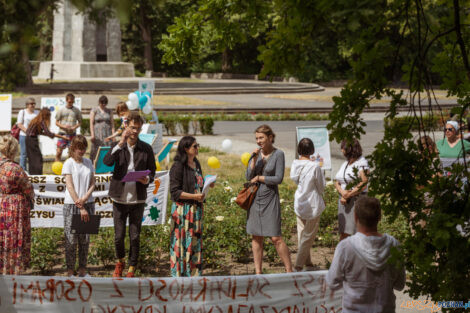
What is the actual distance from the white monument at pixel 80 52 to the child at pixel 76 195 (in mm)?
47416

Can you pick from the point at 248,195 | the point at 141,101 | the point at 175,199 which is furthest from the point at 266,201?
the point at 141,101

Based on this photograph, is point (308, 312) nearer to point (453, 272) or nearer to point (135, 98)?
point (453, 272)

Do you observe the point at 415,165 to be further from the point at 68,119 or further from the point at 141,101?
the point at 141,101

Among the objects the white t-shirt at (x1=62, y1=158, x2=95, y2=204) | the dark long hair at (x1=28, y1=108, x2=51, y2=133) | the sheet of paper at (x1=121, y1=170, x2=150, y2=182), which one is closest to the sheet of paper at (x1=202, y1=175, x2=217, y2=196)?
the sheet of paper at (x1=121, y1=170, x2=150, y2=182)

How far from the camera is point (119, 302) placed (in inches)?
213

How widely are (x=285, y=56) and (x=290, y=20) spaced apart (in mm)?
239

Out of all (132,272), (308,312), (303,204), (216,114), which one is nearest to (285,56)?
(308,312)

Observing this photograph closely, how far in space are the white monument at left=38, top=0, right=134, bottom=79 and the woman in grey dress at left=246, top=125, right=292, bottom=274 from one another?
47982 mm

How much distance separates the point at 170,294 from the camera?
546 cm

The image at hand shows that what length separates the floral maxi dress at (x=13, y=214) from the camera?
6996 mm

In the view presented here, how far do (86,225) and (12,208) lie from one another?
84 cm

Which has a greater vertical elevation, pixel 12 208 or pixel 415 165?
pixel 415 165

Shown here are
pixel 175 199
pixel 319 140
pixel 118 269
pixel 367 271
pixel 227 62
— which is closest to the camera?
pixel 367 271

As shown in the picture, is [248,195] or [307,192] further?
[307,192]
